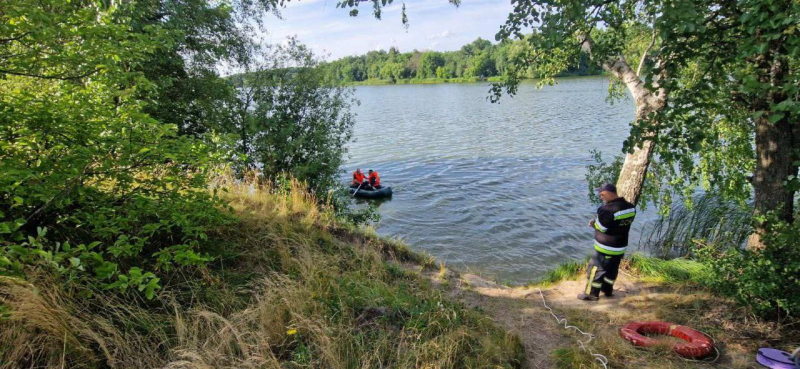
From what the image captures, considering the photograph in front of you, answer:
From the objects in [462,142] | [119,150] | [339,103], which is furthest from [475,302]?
[462,142]

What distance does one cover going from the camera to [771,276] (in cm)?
466

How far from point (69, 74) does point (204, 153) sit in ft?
4.87

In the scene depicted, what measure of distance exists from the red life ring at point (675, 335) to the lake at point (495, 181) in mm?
3640

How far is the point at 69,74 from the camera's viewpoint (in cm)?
403

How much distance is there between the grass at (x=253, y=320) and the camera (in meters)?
2.83

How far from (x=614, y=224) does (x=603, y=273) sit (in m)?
0.86

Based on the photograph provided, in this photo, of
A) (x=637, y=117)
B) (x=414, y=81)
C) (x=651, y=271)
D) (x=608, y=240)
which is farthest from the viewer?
(x=414, y=81)

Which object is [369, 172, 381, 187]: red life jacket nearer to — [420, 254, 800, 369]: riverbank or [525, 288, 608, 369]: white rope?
[420, 254, 800, 369]: riverbank

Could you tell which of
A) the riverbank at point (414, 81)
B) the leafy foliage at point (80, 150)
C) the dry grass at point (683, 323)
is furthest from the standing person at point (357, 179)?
the riverbank at point (414, 81)

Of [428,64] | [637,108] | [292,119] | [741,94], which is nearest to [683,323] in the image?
[741,94]

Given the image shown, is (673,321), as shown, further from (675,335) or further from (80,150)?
(80,150)

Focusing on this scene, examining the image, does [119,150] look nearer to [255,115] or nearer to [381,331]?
[381,331]

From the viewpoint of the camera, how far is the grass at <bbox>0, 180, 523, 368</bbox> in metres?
2.83

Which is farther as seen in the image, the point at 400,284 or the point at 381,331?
the point at 400,284
